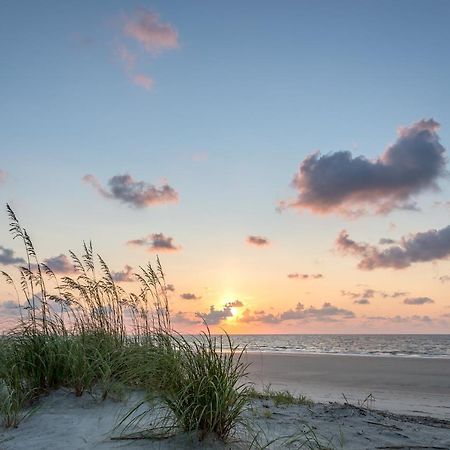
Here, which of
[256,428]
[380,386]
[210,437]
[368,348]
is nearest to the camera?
[210,437]

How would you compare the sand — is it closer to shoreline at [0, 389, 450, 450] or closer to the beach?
shoreline at [0, 389, 450, 450]

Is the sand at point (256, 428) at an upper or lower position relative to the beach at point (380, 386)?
upper

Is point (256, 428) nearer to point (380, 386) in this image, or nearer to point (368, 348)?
point (380, 386)

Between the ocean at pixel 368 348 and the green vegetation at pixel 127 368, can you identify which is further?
the ocean at pixel 368 348

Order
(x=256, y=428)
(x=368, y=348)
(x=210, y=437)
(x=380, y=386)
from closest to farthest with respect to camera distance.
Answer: (x=210, y=437), (x=256, y=428), (x=380, y=386), (x=368, y=348)

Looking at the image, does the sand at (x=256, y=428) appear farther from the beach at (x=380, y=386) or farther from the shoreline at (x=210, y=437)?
the beach at (x=380, y=386)

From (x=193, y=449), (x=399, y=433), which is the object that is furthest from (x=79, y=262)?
(x=399, y=433)

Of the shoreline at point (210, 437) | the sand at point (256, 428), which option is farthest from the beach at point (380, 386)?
the shoreline at point (210, 437)

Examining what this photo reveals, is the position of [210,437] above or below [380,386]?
above

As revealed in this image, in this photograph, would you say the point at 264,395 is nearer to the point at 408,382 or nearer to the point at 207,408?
the point at 207,408

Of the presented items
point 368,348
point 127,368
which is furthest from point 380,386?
point 368,348

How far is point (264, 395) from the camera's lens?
27.9 feet

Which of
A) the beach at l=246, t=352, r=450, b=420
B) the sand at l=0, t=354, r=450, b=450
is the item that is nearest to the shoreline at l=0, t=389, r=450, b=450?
the sand at l=0, t=354, r=450, b=450

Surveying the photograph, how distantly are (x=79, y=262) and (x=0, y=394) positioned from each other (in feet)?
11.4
